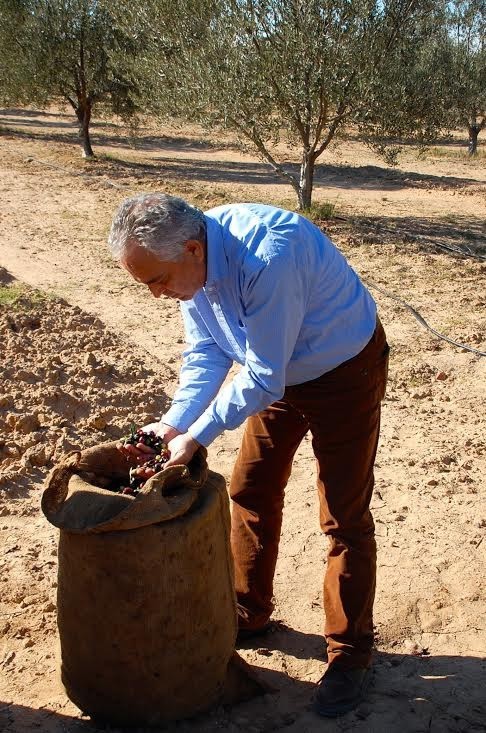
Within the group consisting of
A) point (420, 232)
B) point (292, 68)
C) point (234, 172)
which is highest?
point (292, 68)

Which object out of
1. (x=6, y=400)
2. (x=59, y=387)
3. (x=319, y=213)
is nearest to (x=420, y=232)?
(x=319, y=213)

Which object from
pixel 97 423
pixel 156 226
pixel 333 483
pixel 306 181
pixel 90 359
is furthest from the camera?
pixel 306 181

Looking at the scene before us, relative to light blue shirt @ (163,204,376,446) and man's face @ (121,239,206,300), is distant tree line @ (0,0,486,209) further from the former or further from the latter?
man's face @ (121,239,206,300)

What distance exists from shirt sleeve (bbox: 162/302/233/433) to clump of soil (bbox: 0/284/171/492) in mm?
2009

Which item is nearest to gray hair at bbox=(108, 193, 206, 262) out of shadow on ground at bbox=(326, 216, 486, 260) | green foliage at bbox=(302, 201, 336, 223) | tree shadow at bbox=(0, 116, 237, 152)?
shadow on ground at bbox=(326, 216, 486, 260)

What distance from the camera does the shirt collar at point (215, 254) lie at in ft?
7.80

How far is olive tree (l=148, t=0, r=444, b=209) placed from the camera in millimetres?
9766

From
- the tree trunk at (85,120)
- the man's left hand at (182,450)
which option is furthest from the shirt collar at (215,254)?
the tree trunk at (85,120)

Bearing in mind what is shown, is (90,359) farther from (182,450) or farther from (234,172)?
(234,172)

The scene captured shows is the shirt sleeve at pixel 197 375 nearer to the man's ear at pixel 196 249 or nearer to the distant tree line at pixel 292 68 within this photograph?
the man's ear at pixel 196 249

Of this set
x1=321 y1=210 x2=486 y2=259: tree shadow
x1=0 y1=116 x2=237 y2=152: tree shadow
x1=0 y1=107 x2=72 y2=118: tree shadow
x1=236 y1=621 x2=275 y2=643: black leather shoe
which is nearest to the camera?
x1=236 y1=621 x2=275 y2=643: black leather shoe

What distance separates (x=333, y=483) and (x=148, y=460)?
2.09ft

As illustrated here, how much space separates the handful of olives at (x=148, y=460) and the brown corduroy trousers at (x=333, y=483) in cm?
43

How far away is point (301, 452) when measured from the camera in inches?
194
